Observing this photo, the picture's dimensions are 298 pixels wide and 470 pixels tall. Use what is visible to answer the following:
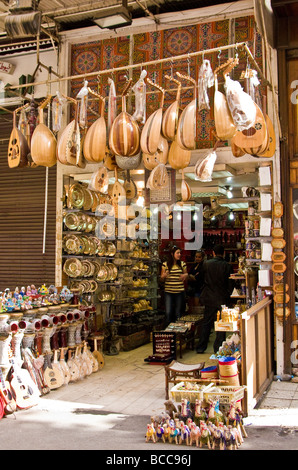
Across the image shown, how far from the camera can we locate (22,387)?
4.55 metres

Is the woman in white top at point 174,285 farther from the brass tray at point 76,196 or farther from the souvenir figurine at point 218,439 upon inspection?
the souvenir figurine at point 218,439

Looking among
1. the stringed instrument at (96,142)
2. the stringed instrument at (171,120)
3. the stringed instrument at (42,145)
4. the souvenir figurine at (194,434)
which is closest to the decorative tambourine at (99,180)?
the stringed instrument at (96,142)

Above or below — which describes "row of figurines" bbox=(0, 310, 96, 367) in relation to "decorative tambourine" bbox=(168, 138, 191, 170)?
below

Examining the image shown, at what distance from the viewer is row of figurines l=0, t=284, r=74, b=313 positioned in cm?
489

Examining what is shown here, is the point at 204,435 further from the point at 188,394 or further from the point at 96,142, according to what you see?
the point at 96,142

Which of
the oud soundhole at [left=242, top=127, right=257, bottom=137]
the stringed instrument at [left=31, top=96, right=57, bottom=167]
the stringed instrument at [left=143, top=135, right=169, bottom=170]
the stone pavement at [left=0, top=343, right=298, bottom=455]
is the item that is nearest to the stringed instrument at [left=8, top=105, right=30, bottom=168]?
the stringed instrument at [left=31, top=96, right=57, bottom=167]

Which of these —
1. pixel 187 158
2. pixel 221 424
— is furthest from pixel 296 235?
pixel 221 424

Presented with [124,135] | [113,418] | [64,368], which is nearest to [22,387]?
[64,368]

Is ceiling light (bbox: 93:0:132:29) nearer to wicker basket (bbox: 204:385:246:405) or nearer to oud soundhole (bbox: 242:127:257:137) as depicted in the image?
oud soundhole (bbox: 242:127:257:137)

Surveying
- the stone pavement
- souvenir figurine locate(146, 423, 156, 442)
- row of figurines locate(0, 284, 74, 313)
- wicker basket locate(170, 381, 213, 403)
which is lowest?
the stone pavement

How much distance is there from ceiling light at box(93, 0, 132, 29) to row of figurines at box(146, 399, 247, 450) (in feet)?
A: 13.7

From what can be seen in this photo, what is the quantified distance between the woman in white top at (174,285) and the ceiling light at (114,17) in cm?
346

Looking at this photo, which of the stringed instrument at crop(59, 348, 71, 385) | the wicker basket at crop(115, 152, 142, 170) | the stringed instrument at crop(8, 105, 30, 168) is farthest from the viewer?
the stringed instrument at crop(59, 348, 71, 385)

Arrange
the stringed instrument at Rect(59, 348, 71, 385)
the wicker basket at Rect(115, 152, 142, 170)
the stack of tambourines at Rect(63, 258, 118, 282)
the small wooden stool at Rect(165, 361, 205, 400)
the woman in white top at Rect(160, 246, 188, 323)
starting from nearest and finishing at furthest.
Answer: the small wooden stool at Rect(165, 361, 205, 400) < the wicker basket at Rect(115, 152, 142, 170) < the stringed instrument at Rect(59, 348, 71, 385) < the stack of tambourines at Rect(63, 258, 118, 282) < the woman in white top at Rect(160, 246, 188, 323)
